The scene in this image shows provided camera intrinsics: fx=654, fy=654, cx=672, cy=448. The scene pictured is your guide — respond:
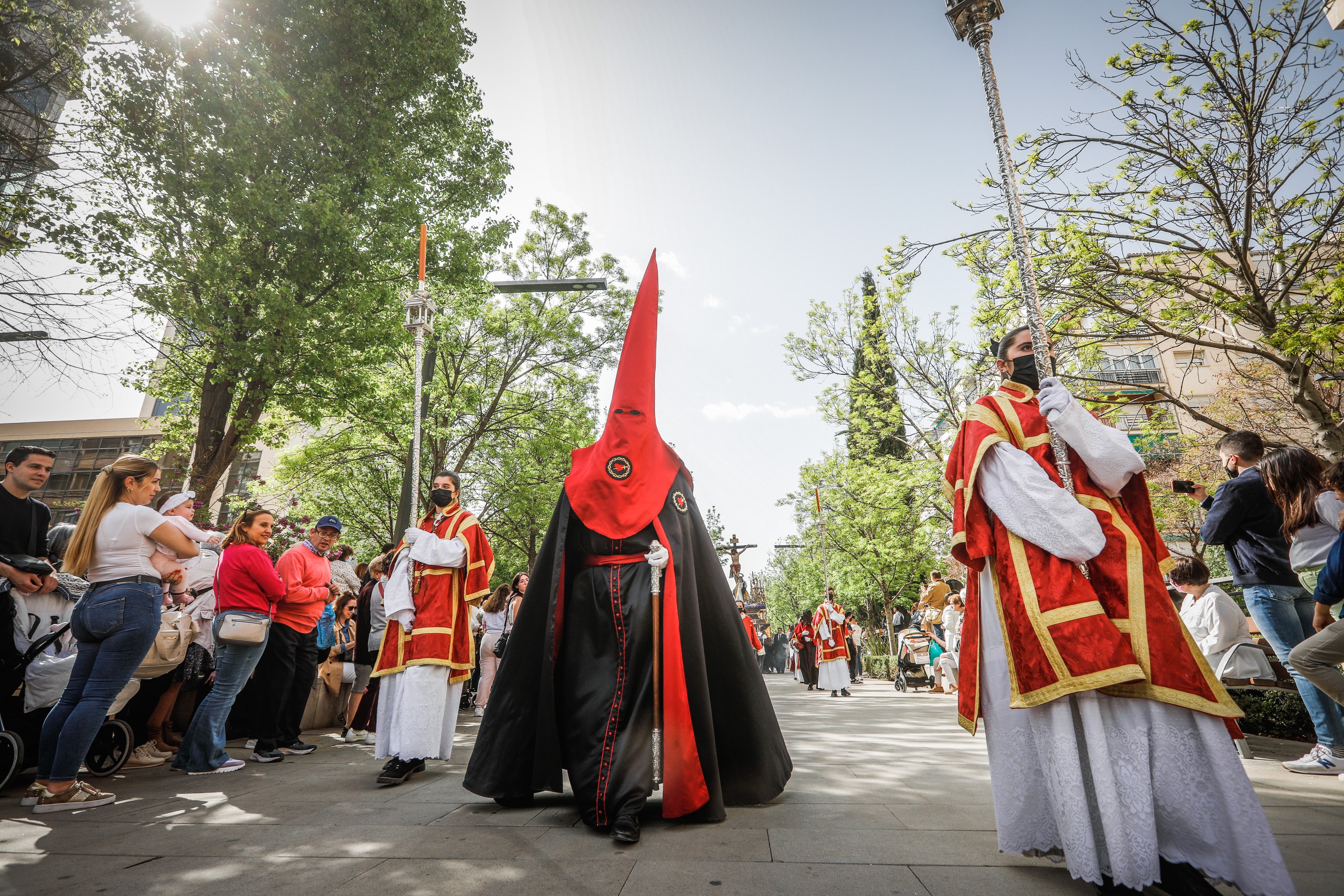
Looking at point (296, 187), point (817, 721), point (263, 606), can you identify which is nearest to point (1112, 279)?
point (817, 721)

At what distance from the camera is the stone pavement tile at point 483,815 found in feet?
10.4

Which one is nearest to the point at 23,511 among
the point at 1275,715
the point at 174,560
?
the point at 174,560

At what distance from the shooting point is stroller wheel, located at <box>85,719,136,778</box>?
480 cm

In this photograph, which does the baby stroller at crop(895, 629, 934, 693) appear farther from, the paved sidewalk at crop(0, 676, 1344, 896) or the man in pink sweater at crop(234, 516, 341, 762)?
the man in pink sweater at crop(234, 516, 341, 762)

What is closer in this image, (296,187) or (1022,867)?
(1022,867)

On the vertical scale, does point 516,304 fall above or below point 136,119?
above

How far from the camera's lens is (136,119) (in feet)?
31.8

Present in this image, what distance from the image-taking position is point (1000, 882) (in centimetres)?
227

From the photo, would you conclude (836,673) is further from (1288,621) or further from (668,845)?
(668,845)

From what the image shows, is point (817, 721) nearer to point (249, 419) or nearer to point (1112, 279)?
point (1112, 279)

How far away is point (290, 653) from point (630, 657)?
401 cm

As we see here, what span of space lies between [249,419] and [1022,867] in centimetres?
1099

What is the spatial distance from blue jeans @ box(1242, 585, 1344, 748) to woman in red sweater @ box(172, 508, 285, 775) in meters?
7.05

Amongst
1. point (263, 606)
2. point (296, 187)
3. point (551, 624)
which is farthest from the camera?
point (296, 187)
